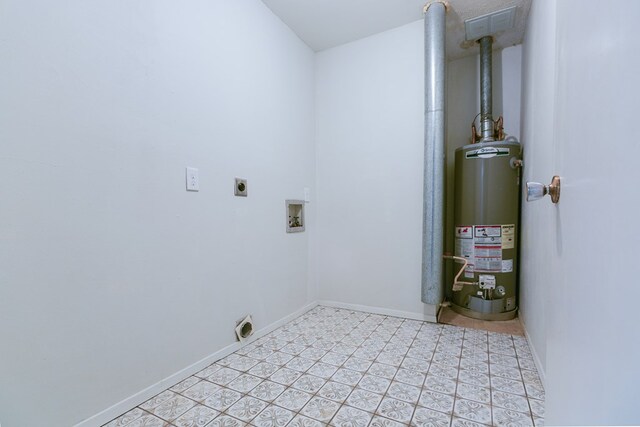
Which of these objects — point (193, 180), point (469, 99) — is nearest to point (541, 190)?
point (193, 180)

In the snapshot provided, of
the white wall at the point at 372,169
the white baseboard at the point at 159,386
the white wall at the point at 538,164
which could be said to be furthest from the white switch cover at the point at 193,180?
the white wall at the point at 538,164

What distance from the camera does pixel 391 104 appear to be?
219 cm

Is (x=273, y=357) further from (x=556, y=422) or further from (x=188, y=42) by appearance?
(x=188, y=42)

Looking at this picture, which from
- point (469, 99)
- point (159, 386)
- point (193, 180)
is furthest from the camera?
point (469, 99)

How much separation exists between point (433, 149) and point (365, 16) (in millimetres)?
1095

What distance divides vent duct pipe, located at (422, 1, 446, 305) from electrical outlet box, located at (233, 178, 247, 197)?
1.23 metres

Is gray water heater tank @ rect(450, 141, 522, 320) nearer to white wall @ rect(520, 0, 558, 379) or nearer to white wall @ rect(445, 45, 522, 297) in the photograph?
white wall @ rect(520, 0, 558, 379)

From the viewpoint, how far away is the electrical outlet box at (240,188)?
168 centimetres

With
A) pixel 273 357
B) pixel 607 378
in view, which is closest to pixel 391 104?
pixel 273 357

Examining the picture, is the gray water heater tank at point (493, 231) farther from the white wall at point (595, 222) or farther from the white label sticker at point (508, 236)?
the white wall at point (595, 222)

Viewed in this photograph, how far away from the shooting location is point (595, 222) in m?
0.46

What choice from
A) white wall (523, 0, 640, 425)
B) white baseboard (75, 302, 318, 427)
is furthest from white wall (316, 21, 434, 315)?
white wall (523, 0, 640, 425)

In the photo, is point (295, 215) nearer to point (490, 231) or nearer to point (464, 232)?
point (464, 232)

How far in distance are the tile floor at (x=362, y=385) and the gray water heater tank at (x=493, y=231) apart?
0.32m
